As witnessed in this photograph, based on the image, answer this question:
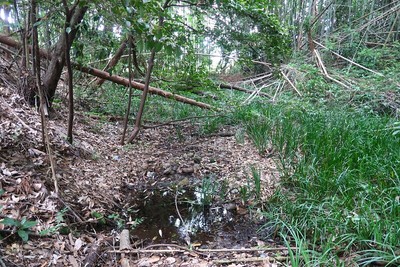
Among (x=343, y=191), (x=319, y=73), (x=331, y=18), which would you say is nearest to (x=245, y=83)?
(x=319, y=73)

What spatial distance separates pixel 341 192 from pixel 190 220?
1.21m

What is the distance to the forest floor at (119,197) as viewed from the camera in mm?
1778

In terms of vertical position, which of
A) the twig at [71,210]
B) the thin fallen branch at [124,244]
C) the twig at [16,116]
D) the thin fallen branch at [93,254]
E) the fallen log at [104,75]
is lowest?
the thin fallen branch at [124,244]

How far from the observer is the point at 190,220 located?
239 cm

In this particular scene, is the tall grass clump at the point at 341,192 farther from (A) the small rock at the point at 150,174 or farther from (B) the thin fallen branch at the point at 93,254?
(A) the small rock at the point at 150,174

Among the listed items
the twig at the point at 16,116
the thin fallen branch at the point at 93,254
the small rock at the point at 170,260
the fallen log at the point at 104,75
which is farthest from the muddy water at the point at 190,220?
the fallen log at the point at 104,75

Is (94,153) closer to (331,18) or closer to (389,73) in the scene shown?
(389,73)

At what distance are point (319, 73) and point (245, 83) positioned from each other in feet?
6.71

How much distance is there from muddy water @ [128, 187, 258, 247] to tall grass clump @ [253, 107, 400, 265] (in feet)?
0.98

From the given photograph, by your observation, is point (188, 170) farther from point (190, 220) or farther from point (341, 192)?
point (341, 192)

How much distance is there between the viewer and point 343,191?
214cm

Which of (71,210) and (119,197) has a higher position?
(71,210)

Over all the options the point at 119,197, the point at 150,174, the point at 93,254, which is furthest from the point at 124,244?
the point at 150,174

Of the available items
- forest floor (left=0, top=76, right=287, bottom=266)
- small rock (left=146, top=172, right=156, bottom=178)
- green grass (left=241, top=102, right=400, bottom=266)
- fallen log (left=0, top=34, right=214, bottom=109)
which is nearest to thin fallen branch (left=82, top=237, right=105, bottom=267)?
forest floor (left=0, top=76, right=287, bottom=266)
